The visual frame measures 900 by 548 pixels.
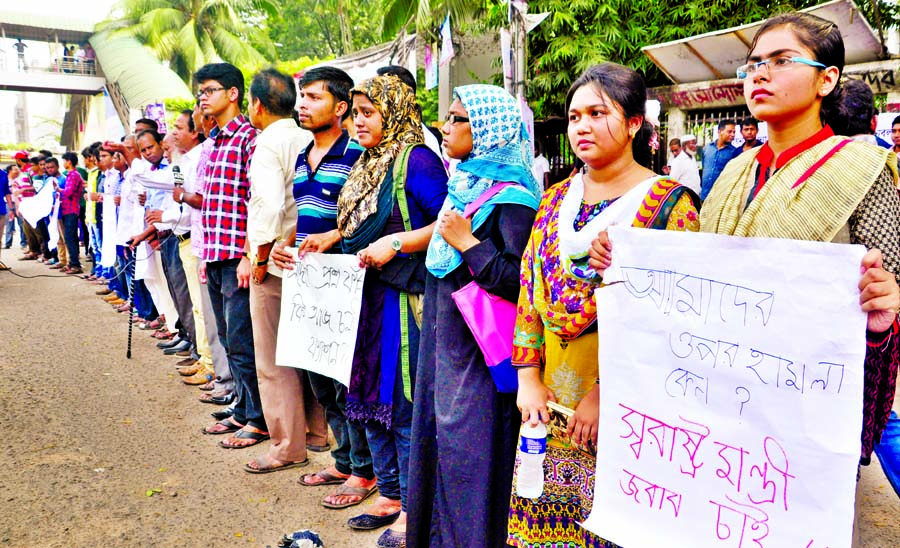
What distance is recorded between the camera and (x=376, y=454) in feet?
10.9

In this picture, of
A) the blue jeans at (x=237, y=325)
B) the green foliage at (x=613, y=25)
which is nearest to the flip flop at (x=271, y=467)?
the blue jeans at (x=237, y=325)

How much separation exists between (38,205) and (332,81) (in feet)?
40.9

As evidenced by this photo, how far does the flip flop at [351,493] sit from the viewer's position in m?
3.51

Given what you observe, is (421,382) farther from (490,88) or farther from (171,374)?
(171,374)

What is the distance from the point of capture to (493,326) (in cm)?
237

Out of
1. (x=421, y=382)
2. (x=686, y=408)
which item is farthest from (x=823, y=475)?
(x=421, y=382)

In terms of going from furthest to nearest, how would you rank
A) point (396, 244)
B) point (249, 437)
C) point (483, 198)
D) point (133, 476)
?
point (249, 437), point (133, 476), point (396, 244), point (483, 198)

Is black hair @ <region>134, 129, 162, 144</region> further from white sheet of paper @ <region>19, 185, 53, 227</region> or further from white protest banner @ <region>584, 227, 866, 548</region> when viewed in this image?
white sheet of paper @ <region>19, 185, 53, 227</region>

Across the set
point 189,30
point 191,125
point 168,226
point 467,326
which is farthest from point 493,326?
point 189,30

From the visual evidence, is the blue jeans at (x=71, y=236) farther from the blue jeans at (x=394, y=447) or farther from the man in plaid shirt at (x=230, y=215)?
the blue jeans at (x=394, y=447)

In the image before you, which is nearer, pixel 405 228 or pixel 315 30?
pixel 405 228

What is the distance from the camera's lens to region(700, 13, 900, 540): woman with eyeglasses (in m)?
1.61

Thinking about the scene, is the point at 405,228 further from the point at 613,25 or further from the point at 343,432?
the point at 613,25

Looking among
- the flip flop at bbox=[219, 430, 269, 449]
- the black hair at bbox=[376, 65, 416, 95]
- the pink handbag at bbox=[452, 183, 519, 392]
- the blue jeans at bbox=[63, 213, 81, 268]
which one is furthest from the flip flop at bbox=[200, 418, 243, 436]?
the blue jeans at bbox=[63, 213, 81, 268]
